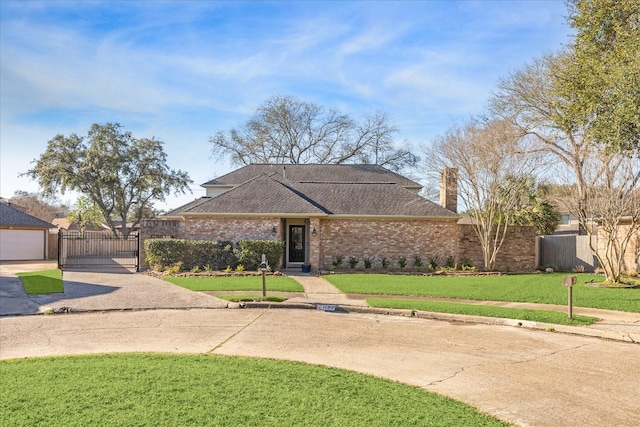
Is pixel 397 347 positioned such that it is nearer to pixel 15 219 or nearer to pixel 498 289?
pixel 498 289

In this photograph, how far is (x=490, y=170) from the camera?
79.6 ft

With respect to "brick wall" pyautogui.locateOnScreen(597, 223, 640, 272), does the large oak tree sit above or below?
above

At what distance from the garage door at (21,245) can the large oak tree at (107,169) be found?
29.0ft

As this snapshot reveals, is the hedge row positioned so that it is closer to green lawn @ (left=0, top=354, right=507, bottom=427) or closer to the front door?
the front door

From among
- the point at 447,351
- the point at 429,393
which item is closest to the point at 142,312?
the point at 447,351

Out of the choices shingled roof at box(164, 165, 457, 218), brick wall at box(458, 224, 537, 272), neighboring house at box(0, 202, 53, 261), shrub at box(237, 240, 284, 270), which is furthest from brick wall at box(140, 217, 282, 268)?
neighboring house at box(0, 202, 53, 261)

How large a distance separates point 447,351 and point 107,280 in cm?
1402

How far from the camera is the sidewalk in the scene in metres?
10.4

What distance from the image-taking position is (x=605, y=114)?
12078mm

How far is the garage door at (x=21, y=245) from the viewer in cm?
3256

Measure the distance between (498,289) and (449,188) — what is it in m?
9.51

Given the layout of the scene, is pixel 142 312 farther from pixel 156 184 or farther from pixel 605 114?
pixel 156 184

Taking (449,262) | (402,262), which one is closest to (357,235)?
(402,262)

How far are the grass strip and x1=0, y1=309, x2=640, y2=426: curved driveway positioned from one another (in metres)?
0.96
